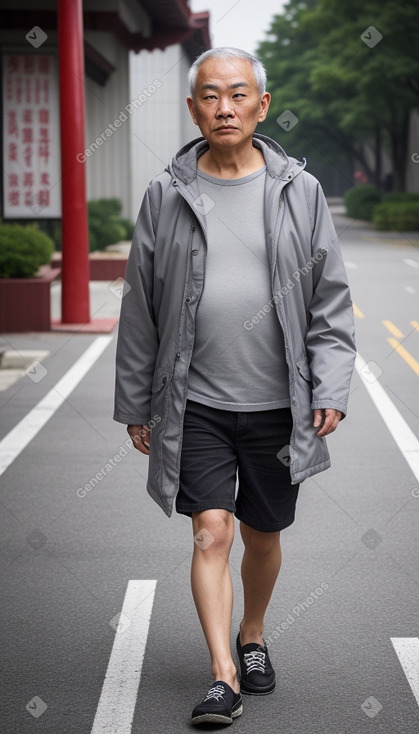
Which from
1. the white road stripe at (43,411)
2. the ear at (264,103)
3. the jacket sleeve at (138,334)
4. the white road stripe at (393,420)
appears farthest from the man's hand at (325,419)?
the white road stripe at (43,411)

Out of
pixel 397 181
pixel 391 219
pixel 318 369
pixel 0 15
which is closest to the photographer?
pixel 318 369

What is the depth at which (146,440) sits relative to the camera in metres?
4.03

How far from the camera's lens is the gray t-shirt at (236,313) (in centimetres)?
377

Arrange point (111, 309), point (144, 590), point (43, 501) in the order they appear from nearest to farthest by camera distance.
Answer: point (144, 590) < point (43, 501) < point (111, 309)

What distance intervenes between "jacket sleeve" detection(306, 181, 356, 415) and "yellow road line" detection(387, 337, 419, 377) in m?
7.46

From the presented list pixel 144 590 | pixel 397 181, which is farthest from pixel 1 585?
pixel 397 181

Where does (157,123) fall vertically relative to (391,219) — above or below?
above

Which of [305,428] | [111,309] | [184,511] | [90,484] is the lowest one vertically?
[111,309]

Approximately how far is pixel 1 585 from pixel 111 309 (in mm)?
11466

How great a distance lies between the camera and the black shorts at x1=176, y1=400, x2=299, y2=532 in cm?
383

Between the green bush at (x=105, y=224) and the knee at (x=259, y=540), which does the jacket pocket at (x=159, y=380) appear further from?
the green bush at (x=105, y=224)

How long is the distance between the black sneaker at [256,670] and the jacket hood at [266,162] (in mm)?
1628

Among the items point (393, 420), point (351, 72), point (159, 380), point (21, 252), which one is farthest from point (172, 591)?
point (351, 72)

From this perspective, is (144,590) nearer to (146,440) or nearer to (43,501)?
(146,440)
